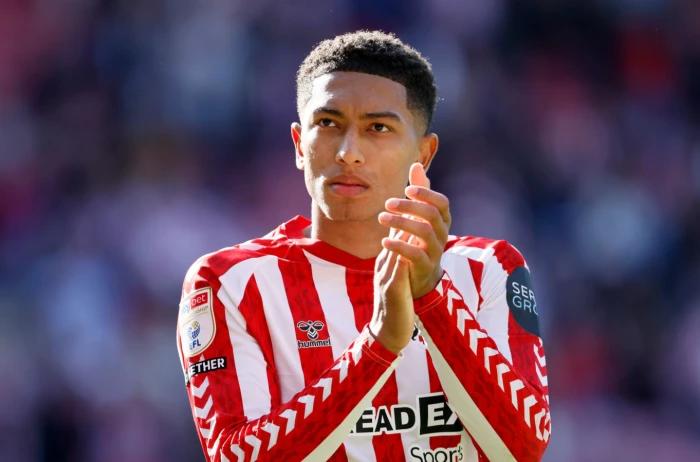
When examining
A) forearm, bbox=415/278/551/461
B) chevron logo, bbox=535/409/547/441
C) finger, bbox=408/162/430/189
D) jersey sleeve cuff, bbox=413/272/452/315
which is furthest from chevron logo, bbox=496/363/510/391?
finger, bbox=408/162/430/189

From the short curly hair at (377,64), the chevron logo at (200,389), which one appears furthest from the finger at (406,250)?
the short curly hair at (377,64)

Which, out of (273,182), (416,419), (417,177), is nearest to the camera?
(417,177)

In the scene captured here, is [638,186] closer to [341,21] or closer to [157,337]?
[341,21]

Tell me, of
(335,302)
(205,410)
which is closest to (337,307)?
(335,302)

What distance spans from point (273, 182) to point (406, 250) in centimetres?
536

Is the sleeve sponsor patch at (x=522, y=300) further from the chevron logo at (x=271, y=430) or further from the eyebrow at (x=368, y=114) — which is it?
the chevron logo at (x=271, y=430)

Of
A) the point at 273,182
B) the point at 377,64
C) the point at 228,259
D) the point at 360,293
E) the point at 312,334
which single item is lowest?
the point at 312,334

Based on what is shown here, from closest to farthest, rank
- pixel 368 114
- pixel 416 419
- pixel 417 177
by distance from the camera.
→ pixel 417 177 < pixel 416 419 < pixel 368 114

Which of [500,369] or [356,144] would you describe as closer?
[500,369]

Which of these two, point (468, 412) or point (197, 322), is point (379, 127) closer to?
point (197, 322)

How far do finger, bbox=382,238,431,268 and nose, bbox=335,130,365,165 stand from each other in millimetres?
595

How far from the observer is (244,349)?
3.17m

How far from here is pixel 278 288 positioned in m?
3.32

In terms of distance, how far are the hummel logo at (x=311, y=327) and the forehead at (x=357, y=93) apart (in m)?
0.58
